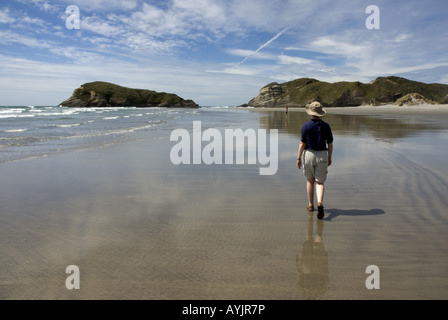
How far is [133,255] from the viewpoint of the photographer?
3631mm

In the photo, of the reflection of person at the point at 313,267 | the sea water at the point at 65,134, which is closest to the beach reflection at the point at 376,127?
the sea water at the point at 65,134

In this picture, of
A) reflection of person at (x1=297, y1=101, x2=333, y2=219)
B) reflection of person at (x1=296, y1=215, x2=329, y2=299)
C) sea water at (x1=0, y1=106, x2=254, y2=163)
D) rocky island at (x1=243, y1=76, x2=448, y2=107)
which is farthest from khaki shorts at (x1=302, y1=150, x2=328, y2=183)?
rocky island at (x1=243, y1=76, x2=448, y2=107)

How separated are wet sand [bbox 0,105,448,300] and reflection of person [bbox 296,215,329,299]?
0.04 feet

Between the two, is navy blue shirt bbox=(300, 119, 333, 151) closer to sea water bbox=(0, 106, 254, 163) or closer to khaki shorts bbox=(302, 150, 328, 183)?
khaki shorts bbox=(302, 150, 328, 183)

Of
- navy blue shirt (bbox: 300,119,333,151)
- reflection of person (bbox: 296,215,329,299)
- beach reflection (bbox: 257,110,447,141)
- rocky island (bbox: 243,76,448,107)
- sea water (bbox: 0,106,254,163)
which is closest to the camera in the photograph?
reflection of person (bbox: 296,215,329,299)

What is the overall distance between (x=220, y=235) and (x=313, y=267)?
1.37 m

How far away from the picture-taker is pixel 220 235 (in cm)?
418

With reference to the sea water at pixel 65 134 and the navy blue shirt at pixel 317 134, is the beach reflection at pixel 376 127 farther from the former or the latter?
the navy blue shirt at pixel 317 134

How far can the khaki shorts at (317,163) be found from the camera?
16.3ft

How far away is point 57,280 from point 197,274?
4.89 feet

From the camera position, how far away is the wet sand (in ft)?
9.95

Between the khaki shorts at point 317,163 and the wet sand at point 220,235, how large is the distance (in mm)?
697

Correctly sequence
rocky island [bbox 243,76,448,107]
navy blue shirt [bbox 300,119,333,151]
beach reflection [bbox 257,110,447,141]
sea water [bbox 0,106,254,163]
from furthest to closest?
rocky island [bbox 243,76,448,107], beach reflection [bbox 257,110,447,141], sea water [bbox 0,106,254,163], navy blue shirt [bbox 300,119,333,151]
